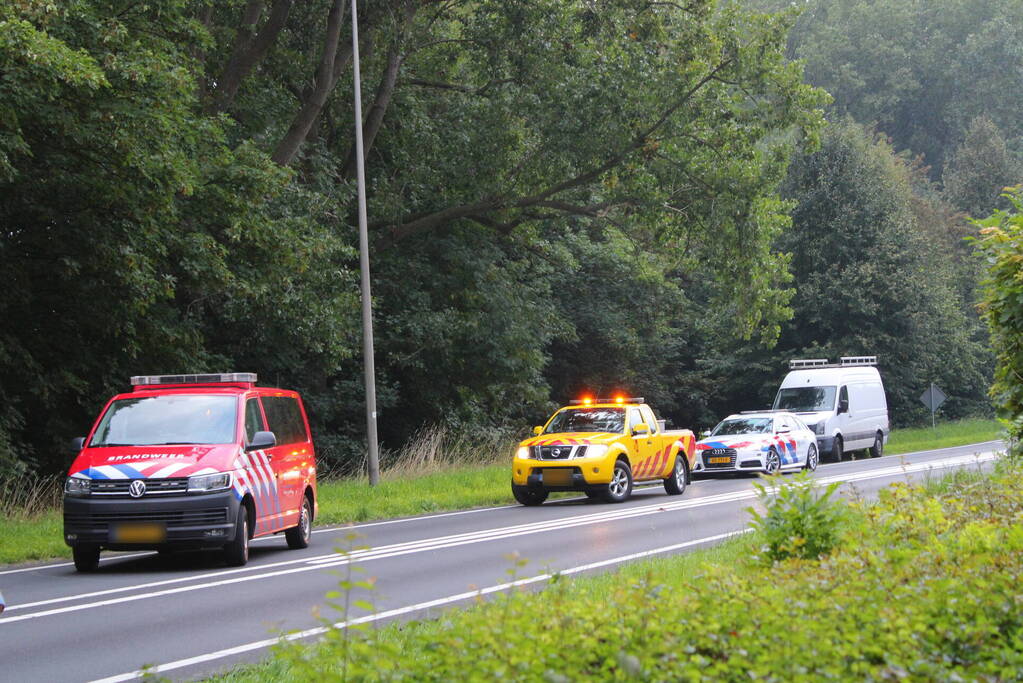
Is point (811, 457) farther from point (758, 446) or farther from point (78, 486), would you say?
point (78, 486)

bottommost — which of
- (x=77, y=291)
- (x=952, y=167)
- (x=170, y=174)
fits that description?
(x=77, y=291)

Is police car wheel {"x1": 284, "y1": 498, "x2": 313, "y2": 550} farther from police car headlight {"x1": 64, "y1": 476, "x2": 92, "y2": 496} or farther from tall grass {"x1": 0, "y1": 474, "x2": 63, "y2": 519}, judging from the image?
tall grass {"x1": 0, "y1": 474, "x2": 63, "y2": 519}

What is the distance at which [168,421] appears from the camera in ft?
44.2

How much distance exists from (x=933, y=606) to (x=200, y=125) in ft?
58.0

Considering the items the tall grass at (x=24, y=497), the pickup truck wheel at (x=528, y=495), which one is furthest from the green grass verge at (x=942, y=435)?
the tall grass at (x=24, y=497)

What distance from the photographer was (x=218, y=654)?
809 centimetres

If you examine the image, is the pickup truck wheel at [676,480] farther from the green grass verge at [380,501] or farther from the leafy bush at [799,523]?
the leafy bush at [799,523]

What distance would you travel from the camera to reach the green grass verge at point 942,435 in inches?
1572

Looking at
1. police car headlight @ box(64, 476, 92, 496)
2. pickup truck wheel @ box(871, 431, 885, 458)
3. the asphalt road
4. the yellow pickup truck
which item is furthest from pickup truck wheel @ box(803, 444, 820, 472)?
police car headlight @ box(64, 476, 92, 496)

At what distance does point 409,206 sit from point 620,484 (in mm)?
14002

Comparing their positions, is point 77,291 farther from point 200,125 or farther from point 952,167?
point 952,167

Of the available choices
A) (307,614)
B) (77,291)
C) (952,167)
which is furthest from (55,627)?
(952,167)

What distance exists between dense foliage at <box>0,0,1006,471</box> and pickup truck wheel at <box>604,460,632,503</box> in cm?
679

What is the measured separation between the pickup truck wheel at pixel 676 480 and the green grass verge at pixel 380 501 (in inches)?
115
